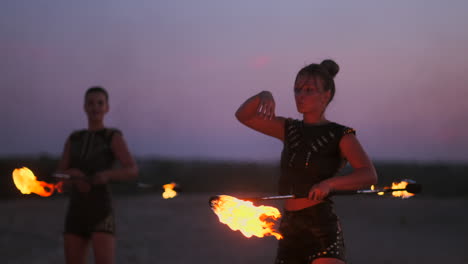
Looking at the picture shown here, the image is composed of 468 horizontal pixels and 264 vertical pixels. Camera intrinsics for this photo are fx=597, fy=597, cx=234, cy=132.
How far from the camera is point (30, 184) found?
5.71m

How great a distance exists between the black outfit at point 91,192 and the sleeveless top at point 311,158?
2.08m

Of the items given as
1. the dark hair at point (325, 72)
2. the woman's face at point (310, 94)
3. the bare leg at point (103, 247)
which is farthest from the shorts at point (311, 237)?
the bare leg at point (103, 247)

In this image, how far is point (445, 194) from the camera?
96.1 feet

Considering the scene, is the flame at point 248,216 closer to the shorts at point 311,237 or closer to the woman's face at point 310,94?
the shorts at point 311,237

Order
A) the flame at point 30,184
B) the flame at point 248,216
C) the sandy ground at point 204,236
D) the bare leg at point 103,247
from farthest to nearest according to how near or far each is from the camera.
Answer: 1. the sandy ground at point 204,236
2. the flame at point 30,184
3. the bare leg at point 103,247
4. the flame at point 248,216

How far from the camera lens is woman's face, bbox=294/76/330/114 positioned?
4043 mm

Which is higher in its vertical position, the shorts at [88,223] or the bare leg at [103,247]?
the shorts at [88,223]

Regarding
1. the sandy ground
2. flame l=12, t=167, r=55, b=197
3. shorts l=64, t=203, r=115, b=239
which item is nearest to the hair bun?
shorts l=64, t=203, r=115, b=239

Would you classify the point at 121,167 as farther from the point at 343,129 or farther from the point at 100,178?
the point at 343,129

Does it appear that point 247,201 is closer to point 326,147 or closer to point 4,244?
point 326,147

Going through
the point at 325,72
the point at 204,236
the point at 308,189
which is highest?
the point at 325,72

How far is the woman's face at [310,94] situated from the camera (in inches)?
159

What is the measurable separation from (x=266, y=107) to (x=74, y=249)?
2442mm

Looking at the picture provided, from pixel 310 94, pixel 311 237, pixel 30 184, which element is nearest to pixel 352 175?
pixel 311 237
